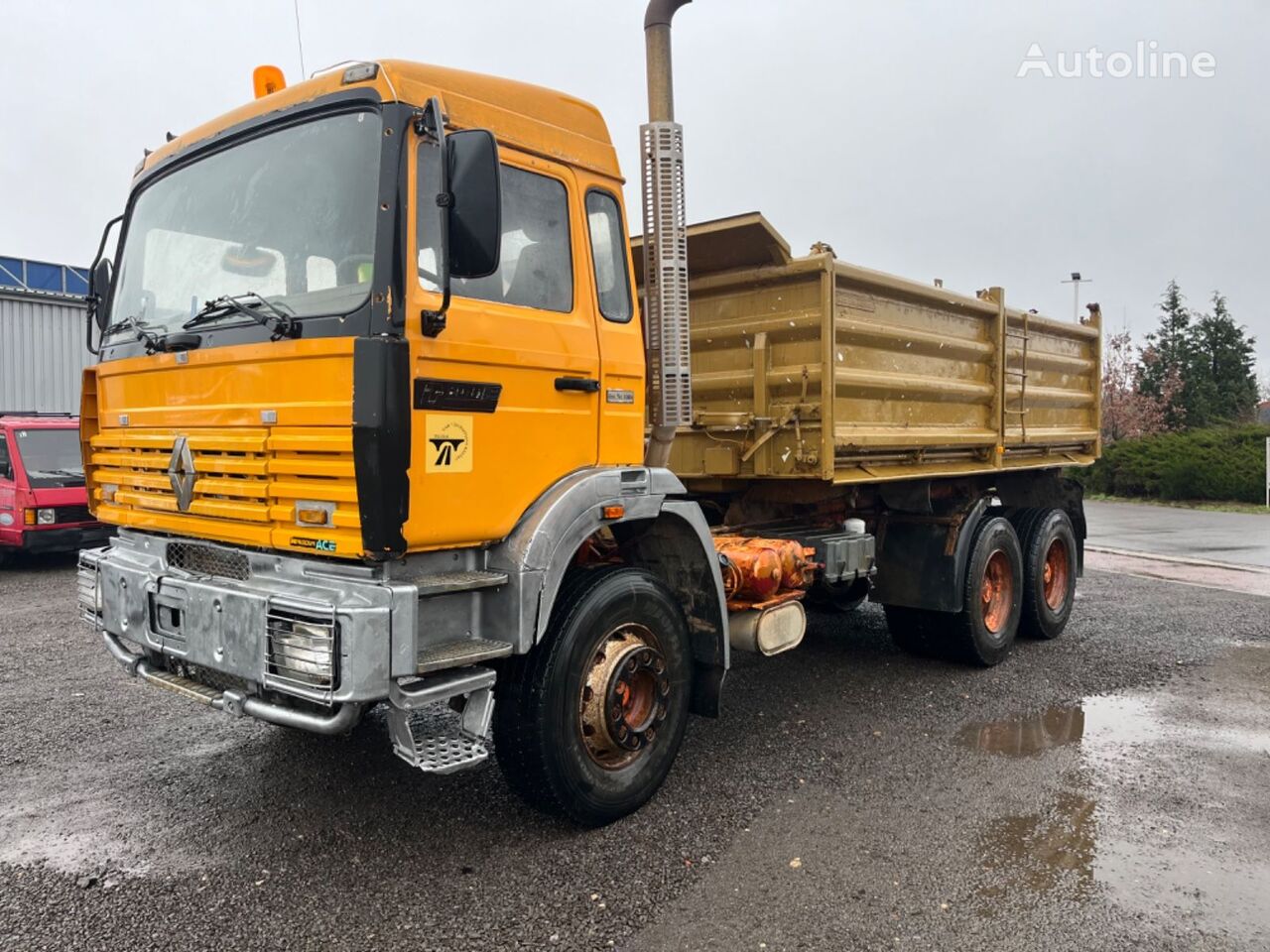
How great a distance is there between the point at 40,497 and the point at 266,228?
29.2ft

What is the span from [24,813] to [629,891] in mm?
2646

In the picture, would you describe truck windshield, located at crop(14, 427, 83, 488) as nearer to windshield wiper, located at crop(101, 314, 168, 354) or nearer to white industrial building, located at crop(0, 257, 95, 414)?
white industrial building, located at crop(0, 257, 95, 414)

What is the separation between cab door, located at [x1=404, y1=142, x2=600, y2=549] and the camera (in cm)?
318

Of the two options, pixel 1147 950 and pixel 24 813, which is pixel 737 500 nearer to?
pixel 1147 950

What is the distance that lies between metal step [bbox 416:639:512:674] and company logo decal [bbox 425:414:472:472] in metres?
0.62

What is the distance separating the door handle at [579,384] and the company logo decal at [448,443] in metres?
0.46

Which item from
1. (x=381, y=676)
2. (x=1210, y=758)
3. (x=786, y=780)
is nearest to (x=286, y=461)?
(x=381, y=676)

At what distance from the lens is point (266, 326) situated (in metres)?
3.27

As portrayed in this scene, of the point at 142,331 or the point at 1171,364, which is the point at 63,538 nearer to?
the point at 142,331

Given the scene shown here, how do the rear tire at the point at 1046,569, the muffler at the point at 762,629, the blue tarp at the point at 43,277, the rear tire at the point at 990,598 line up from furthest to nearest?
the blue tarp at the point at 43,277 < the rear tire at the point at 1046,569 < the rear tire at the point at 990,598 < the muffler at the point at 762,629

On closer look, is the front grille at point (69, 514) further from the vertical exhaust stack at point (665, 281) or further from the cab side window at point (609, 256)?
the cab side window at point (609, 256)

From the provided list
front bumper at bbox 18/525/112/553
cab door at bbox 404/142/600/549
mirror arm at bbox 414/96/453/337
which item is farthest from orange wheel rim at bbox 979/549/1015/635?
front bumper at bbox 18/525/112/553

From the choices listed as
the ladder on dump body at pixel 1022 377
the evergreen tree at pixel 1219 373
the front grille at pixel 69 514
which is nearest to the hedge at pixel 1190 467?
the evergreen tree at pixel 1219 373

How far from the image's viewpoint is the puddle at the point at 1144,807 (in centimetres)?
338
